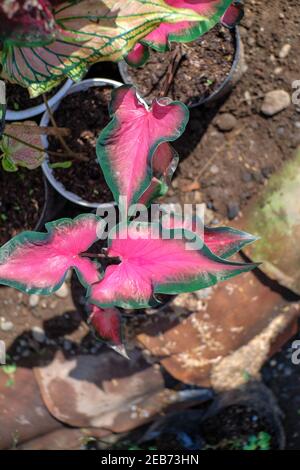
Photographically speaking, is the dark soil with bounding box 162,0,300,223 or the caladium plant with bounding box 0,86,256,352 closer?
the caladium plant with bounding box 0,86,256,352

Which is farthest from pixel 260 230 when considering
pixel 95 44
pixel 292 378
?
pixel 95 44

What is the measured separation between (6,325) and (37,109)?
671 mm

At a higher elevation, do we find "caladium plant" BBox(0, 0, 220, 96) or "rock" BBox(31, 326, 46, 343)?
"caladium plant" BBox(0, 0, 220, 96)

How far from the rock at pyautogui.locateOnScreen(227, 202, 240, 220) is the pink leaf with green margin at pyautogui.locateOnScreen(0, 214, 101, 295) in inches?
25.7

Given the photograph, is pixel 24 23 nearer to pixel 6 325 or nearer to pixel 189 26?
pixel 189 26

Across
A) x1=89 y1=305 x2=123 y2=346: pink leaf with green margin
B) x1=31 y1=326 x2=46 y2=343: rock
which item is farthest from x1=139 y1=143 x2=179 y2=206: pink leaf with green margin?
x1=31 y1=326 x2=46 y2=343: rock

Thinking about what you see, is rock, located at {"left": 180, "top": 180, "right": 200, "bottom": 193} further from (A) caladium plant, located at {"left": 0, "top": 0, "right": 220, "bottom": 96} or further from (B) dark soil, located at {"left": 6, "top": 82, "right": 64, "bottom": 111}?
(A) caladium plant, located at {"left": 0, "top": 0, "right": 220, "bottom": 96}

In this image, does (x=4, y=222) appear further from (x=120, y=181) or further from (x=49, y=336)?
(x=120, y=181)

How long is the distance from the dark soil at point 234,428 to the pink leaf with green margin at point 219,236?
0.89 meters

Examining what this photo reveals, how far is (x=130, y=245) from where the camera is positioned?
1.02m

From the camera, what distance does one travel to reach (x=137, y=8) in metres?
0.90

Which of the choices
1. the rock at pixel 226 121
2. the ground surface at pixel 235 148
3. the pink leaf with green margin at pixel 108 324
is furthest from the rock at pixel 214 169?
the pink leaf with green margin at pixel 108 324

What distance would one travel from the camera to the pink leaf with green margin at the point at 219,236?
104cm

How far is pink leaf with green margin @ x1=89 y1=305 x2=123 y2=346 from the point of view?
1.22 m
